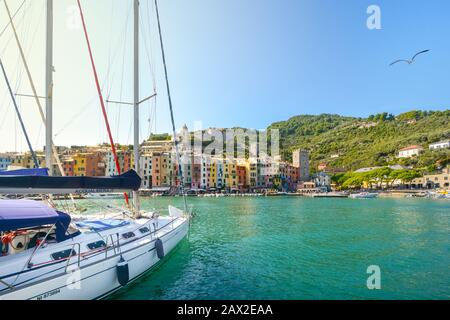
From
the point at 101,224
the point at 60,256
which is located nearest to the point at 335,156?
the point at 101,224

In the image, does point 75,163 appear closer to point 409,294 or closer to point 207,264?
point 207,264

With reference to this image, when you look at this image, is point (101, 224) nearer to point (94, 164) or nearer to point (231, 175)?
point (94, 164)

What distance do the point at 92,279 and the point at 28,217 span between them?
240 cm

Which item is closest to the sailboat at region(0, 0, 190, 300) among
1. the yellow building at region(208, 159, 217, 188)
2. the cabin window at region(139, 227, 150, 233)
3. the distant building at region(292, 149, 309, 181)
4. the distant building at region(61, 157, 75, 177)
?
the cabin window at region(139, 227, 150, 233)

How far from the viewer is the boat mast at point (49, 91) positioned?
40.0ft

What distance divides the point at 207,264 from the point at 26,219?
8882 millimetres

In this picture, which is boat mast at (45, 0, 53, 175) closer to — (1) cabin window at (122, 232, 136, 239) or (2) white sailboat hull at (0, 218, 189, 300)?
(1) cabin window at (122, 232, 136, 239)

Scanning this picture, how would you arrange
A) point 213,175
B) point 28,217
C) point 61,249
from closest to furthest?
point 28,217, point 61,249, point 213,175

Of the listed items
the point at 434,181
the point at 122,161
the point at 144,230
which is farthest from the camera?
the point at 434,181

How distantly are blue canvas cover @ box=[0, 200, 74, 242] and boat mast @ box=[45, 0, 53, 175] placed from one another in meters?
3.24

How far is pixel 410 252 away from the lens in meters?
17.9

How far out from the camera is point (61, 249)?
922 cm

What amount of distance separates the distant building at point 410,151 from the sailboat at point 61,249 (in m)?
155
